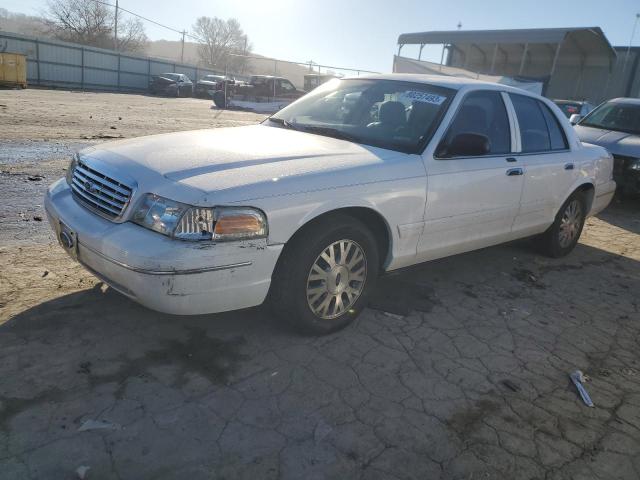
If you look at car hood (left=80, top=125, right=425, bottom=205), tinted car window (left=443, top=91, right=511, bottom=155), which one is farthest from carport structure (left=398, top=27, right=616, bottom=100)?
car hood (left=80, top=125, right=425, bottom=205)

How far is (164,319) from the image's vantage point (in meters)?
3.31

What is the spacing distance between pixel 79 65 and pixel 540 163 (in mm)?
32242

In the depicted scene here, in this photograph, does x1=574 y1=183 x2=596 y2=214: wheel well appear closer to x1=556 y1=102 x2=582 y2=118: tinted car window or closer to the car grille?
the car grille

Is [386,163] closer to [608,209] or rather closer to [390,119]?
[390,119]

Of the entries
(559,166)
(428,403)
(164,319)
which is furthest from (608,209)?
(164,319)

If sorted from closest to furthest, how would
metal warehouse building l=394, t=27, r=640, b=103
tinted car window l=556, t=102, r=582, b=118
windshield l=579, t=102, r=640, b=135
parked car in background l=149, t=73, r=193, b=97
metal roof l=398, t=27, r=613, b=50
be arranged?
windshield l=579, t=102, r=640, b=135, tinted car window l=556, t=102, r=582, b=118, metal roof l=398, t=27, r=613, b=50, metal warehouse building l=394, t=27, r=640, b=103, parked car in background l=149, t=73, r=193, b=97

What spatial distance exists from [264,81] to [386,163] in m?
25.0

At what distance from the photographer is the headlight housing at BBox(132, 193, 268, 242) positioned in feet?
8.61

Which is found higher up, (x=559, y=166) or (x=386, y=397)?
(x=559, y=166)

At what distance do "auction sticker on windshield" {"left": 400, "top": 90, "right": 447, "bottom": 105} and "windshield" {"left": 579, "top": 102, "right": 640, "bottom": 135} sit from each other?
6.80m

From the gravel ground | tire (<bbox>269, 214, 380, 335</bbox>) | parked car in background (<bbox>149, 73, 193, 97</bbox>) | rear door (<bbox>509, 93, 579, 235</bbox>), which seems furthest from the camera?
parked car in background (<bbox>149, 73, 193, 97</bbox>)

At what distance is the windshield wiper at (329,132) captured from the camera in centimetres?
378

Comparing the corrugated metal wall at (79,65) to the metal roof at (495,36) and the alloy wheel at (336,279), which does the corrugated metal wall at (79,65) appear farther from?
the alloy wheel at (336,279)

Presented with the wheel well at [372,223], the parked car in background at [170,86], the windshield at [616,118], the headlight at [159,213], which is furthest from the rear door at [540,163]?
the parked car in background at [170,86]
